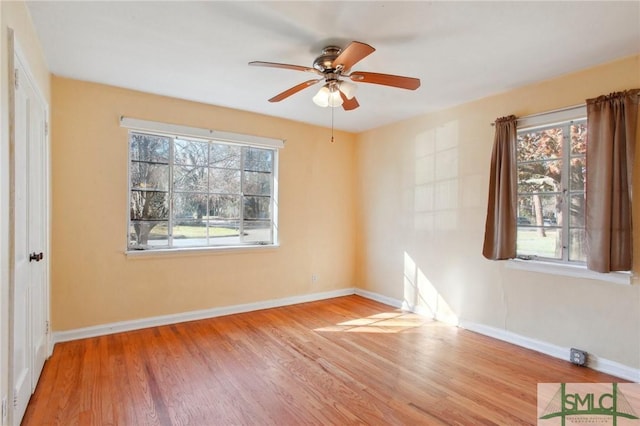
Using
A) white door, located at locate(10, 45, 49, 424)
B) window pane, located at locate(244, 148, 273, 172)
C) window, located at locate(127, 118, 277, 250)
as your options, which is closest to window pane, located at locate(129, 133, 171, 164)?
window, located at locate(127, 118, 277, 250)

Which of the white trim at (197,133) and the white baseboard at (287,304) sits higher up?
the white trim at (197,133)

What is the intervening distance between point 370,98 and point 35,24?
9.34 ft

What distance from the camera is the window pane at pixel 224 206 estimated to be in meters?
4.02

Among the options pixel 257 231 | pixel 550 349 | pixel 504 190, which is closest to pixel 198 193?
pixel 257 231

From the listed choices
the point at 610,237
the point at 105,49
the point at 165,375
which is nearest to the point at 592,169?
the point at 610,237

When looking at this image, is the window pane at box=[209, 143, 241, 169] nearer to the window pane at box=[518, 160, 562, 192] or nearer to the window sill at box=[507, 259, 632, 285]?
the window pane at box=[518, 160, 562, 192]

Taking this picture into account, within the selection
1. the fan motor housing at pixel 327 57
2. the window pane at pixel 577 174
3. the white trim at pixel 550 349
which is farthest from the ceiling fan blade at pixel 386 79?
the white trim at pixel 550 349

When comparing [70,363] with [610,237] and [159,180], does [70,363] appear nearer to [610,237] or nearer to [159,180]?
[159,180]

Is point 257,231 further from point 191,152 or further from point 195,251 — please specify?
point 191,152

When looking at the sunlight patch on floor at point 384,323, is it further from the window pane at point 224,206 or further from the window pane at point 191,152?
the window pane at point 191,152

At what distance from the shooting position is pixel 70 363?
2.68 meters

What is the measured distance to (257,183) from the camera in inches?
172

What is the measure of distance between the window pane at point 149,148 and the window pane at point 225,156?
52cm

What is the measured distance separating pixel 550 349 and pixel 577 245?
0.98 meters
